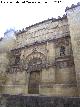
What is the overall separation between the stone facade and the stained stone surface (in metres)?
8.43

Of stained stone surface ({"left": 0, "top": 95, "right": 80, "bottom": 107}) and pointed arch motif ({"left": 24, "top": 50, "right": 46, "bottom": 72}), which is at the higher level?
pointed arch motif ({"left": 24, "top": 50, "right": 46, "bottom": 72})

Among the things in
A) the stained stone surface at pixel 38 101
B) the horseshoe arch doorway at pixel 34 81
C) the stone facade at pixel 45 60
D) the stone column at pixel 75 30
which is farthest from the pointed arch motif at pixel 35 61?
the stained stone surface at pixel 38 101

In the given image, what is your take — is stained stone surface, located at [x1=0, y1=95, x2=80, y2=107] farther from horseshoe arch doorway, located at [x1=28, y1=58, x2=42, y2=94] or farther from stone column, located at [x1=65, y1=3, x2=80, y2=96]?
horseshoe arch doorway, located at [x1=28, y1=58, x2=42, y2=94]

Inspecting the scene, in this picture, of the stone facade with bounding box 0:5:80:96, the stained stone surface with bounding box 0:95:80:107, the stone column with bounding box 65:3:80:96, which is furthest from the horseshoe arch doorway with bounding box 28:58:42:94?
the stained stone surface with bounding box 0:95:80:107

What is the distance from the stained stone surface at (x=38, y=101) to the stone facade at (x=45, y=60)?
8.43 m

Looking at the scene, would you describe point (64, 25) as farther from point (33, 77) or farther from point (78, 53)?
point (33, 77)

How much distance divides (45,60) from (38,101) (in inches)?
480

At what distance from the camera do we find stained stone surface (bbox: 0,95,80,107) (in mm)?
3735

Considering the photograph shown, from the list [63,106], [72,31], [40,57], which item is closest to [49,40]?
[40,57]

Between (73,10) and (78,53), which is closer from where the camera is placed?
(78,53)

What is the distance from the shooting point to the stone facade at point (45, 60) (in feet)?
45.1

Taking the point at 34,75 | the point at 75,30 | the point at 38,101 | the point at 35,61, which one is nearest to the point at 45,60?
the point at 35,61

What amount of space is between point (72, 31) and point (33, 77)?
22.2 feet

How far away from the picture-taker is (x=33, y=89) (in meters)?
15.8
